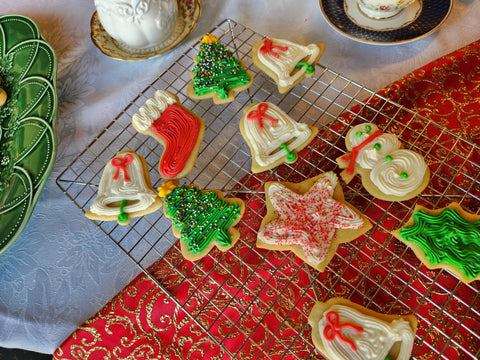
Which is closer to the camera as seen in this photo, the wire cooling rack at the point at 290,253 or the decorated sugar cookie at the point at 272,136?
the wire cooling rack at the point at 290,253

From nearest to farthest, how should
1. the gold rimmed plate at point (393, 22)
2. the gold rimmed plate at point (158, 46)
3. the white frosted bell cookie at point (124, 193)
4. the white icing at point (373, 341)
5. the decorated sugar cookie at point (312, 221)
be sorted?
the white icing at point (373, 341), the decorated sugar cookie at point (312, 221), the white frosted bell cookie at point (124, 193), the gold rimmed plate at point (393, 22), the gold rimmed plate at point (158, 46)

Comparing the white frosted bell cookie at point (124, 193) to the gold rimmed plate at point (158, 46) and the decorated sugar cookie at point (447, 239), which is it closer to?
the gold rimmed plate at point (158, 46)

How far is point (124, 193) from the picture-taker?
105 centimetres

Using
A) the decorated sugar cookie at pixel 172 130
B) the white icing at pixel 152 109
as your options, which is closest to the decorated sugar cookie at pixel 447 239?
the decorated sugar cookie at pixel 172 130

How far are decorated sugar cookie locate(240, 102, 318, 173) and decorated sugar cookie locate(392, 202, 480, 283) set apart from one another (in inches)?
13.7

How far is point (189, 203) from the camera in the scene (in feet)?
3.31

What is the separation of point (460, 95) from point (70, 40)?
1375mm

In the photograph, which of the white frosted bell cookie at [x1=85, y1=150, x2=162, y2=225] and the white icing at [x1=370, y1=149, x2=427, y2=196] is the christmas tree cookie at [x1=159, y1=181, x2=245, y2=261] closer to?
the white frosted bell cookie at [x1=85, y1=150, x2=162, y2=225]

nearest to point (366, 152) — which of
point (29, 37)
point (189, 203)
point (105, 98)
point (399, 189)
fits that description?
point (399, 189)

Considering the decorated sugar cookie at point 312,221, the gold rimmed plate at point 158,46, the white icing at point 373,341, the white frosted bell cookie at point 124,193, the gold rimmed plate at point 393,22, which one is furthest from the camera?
the gold rimmed plate at point 158,46

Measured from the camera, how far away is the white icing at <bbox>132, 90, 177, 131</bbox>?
44.7 inches

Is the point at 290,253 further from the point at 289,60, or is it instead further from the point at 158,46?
the point at 158,46

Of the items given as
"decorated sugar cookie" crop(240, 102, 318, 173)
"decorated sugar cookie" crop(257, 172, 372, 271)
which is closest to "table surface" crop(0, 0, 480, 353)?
"decorated sugar cookie" crop(240, 102, 318, 173)

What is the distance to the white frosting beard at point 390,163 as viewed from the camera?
0.96 metres
